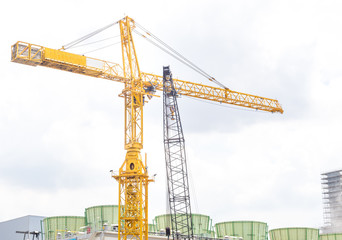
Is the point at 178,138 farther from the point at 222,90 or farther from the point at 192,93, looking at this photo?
the point at 222,90

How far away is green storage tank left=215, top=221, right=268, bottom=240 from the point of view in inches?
4181

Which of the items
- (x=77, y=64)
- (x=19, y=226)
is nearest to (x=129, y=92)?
(x=77, y=64)

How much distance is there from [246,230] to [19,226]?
71753mm

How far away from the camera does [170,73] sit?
100 metres

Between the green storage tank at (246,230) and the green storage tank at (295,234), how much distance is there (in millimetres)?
4896

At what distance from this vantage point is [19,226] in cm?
14512

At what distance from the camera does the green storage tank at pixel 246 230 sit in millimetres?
106188

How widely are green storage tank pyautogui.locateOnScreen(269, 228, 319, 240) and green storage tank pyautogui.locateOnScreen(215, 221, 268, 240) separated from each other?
16.1 ft

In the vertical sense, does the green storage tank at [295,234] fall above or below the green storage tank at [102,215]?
below

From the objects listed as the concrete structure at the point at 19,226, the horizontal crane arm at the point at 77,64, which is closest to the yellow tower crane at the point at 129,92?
the horizontal crane arm at the point at 77,64

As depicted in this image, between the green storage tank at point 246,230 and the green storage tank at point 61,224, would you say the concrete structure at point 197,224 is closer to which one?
the green storage tank at point 246,230

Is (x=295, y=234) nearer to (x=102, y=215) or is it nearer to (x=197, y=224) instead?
(x=197, y=224)

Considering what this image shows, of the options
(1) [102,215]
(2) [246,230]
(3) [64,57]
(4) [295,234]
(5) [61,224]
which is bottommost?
(4) [295,234]

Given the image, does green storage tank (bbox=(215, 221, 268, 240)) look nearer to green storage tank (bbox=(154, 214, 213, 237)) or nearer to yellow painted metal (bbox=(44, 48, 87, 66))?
green storage tank (bbox=(154, 214, 213, 237))
